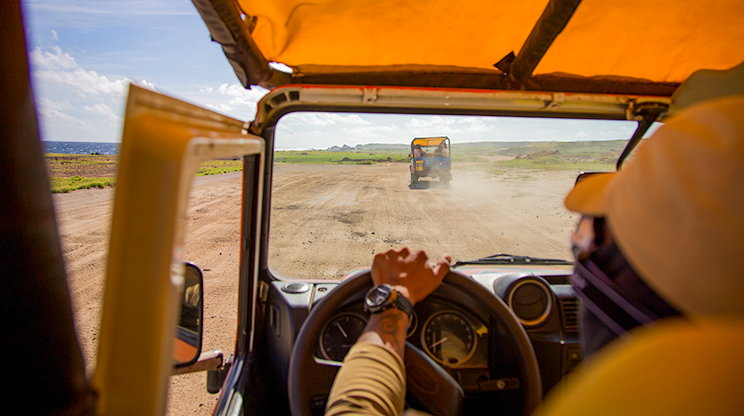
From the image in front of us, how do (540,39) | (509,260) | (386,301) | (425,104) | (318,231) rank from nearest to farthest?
(386,301) < (540,39) < (425,104) < (509,260) < (318,231)

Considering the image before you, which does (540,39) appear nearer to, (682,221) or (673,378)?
(682,221)

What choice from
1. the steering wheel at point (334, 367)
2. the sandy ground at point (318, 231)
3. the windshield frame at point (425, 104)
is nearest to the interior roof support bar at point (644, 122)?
the windshield frame at point (425, 104)

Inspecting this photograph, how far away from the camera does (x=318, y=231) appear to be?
905 cm

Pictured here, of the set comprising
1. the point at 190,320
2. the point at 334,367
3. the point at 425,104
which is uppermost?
the point at 425,104

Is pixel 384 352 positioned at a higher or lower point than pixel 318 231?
higher

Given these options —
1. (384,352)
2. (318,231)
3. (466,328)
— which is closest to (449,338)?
(466,328)

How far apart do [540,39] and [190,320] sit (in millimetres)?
1870

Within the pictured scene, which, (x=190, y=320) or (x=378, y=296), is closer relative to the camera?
(x=378, y=296)

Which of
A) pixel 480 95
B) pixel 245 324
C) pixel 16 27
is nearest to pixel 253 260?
pixel 245 324

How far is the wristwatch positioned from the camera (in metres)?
1.27

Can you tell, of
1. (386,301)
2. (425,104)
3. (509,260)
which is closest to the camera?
(386,301)

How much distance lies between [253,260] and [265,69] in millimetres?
935

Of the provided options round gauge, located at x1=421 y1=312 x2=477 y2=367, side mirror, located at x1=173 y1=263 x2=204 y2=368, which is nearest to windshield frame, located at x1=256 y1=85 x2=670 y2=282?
side mirror, located at x1=173 y1=263 x2=204 y2=368

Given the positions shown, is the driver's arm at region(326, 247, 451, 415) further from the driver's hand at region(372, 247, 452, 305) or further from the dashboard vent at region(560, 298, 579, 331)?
the dashboard vent at region(560, 298, 579, 331)
